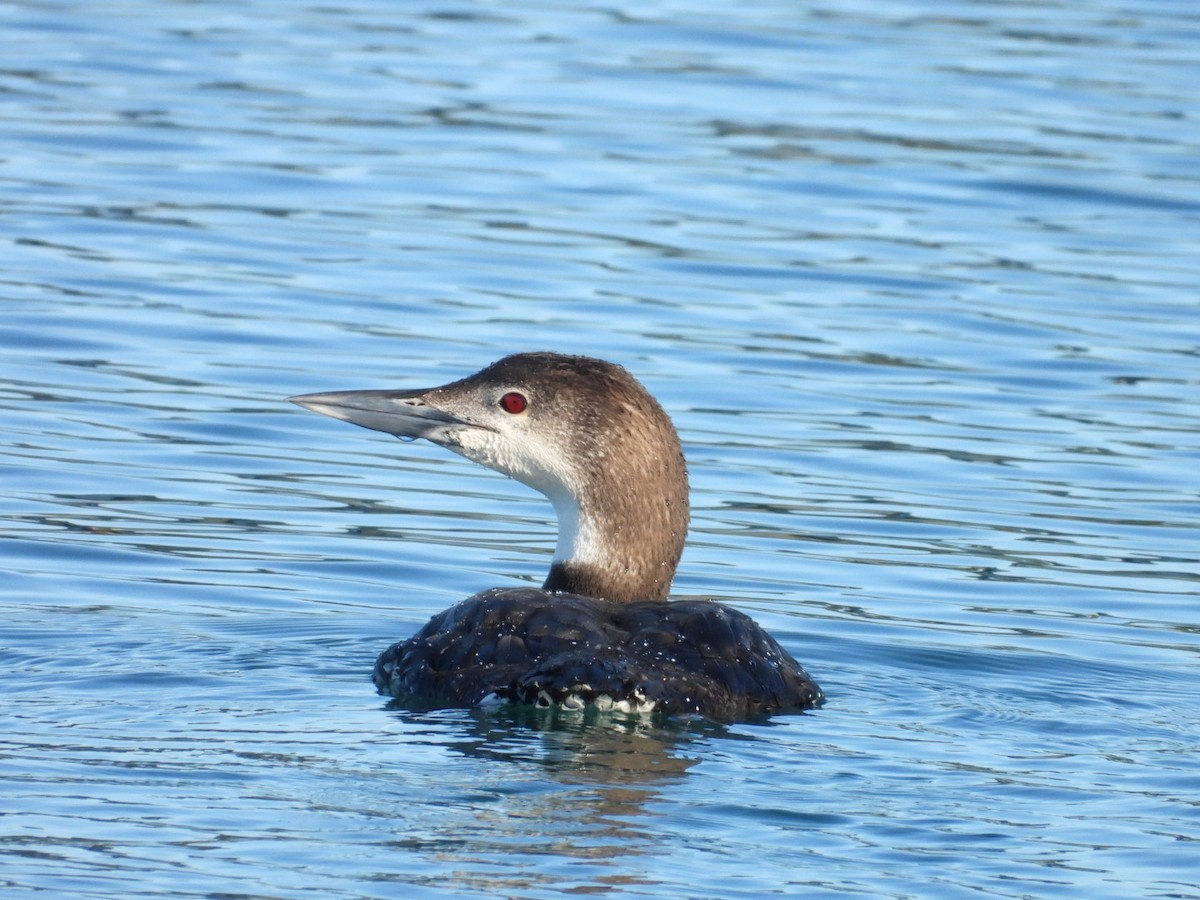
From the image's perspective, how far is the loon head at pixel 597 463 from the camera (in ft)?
21.6

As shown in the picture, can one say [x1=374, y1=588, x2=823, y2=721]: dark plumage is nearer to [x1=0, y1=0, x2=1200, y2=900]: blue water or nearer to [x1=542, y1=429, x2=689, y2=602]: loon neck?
[x1=0, y1=0, x2=1200, y2=900]: blue water

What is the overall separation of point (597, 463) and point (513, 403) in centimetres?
32

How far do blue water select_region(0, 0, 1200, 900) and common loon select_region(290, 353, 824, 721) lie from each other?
122mm

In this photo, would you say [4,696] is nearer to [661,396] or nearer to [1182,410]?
[661,396]

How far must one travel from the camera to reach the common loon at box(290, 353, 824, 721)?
19.0 feet

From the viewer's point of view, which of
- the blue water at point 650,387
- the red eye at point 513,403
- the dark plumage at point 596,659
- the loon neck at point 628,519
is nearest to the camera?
the blue water at point 650,387

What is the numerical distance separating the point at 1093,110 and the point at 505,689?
11.3 metres

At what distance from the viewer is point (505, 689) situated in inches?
226

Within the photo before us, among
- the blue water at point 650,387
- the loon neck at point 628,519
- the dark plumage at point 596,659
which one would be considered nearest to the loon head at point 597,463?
the loon neck at point 628,519

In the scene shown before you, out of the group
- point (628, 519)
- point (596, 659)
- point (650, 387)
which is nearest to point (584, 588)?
point (628, 519)

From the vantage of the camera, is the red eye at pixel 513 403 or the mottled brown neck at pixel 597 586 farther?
the red eye at pixel 513 403

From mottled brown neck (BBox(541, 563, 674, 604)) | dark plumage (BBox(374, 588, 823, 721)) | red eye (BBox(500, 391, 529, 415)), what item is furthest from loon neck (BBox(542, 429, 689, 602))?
dark plumage (BBox(374, 588, 823, 721))

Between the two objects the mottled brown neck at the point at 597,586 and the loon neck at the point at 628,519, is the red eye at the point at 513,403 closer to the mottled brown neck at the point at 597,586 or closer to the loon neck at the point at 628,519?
the loon neck at the point at 628,519

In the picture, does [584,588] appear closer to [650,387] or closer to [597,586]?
[597,586]
